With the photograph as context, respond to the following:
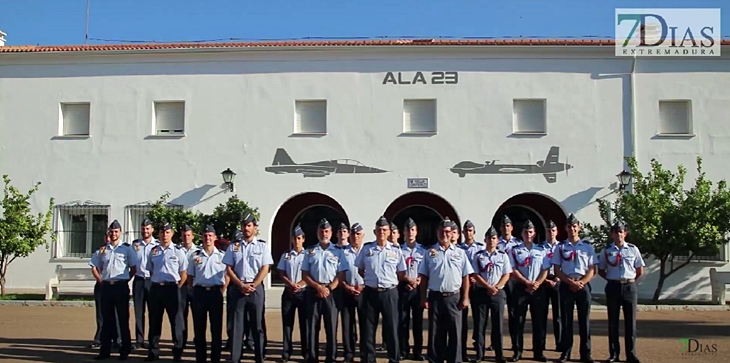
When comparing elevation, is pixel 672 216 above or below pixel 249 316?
above

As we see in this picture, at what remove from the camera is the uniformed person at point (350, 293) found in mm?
9523

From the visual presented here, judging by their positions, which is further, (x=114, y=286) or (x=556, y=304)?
(x=556, y=304)

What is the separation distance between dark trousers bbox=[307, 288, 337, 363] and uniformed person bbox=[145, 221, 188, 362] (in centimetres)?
193

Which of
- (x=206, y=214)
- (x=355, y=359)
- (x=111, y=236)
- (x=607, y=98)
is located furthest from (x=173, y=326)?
(x=607, y=98)

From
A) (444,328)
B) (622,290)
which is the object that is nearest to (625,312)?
(622,290)

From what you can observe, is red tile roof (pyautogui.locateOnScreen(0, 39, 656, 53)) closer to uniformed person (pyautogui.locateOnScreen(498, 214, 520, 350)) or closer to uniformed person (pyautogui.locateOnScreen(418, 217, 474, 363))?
uniformed person (pyautogui.locateOnScreen(498, 214, 520, 350))

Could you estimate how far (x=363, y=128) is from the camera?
819 inches

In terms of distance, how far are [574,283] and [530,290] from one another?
599mm

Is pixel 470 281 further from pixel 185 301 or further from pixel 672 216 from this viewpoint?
pixel 672 216

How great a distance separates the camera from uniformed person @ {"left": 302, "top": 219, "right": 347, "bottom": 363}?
9320 millimetres

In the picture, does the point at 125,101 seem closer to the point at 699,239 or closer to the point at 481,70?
the point at 481,70

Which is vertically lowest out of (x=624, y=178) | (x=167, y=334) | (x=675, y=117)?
(x=167, y=334)

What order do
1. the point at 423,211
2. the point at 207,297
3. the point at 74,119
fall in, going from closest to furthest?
the point at 207,297 → the point at 74,119 → the point at 423,211

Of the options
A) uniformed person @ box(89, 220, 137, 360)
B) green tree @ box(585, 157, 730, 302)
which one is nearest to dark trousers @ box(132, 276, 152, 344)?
uniformed person @ box(89, 220, 137, 360)
